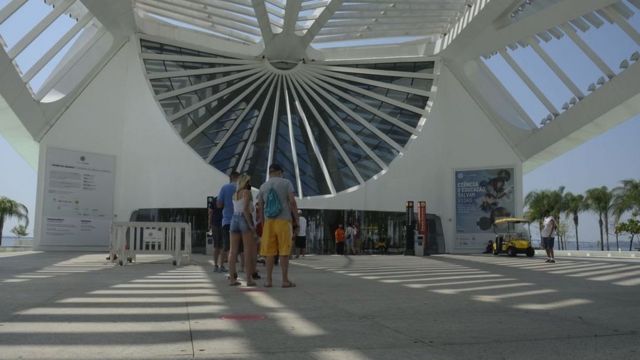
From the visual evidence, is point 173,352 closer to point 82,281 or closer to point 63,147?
point 82,281

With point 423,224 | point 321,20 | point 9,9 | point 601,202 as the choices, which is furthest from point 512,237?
point 601,202

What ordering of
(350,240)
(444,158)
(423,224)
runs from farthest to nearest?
(444,158), (350,240), (423,224)

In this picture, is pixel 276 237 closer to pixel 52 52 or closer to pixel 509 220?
pixel 52 52

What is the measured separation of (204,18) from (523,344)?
76.4 ft

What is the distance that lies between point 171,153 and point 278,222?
1851 cm

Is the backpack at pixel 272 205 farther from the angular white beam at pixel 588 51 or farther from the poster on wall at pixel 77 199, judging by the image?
the angular white beam at pixel 588 51

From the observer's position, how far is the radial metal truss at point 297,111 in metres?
28.2

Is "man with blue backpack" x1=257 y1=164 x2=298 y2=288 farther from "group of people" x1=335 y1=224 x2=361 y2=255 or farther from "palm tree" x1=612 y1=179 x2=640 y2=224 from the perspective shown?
"palm tree" x1=612 y1=179 x2=640 y2=224

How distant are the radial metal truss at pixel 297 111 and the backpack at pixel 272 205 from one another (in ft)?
67.1

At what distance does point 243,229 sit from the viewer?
8.10 metres

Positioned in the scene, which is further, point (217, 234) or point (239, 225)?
point (217, 234)

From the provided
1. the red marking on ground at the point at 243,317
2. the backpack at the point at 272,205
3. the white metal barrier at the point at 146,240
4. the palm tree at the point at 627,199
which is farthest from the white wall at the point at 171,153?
the palm tree at the point at 627,199

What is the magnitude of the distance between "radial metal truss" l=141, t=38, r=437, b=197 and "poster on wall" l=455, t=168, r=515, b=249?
3390 millimetres

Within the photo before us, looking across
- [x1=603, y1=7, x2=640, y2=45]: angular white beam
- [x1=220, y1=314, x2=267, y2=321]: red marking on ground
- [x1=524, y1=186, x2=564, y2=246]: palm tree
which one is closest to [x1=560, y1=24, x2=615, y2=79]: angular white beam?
[x1=603, y1=7, x2=640, y2=45]: angular white beam
